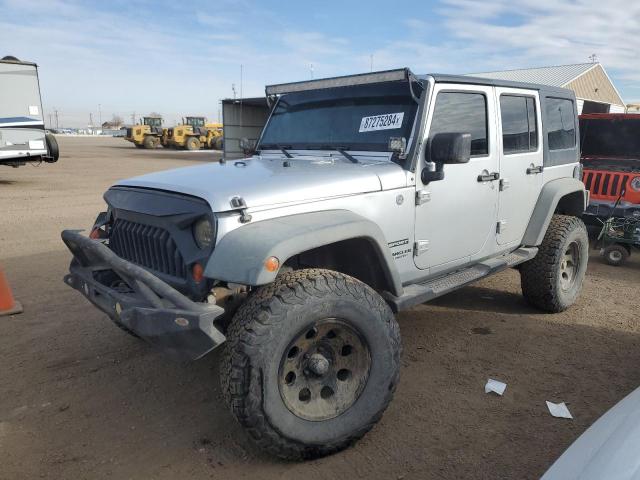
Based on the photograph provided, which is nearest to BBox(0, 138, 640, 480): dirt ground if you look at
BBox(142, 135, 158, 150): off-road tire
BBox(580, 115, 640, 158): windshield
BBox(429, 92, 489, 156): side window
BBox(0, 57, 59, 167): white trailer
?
BBox(429, 92, 489, 156): side window

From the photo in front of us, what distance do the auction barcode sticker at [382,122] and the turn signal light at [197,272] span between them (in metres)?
1.65

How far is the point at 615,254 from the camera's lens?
6.79 m

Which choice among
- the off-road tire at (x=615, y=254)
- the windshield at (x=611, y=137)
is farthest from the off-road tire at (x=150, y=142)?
the off-road tire at (x=615, y=254)

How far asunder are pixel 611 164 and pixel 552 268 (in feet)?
13.6

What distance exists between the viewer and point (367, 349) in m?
2.85

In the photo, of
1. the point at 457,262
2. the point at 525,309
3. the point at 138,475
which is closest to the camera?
the point at 138,475

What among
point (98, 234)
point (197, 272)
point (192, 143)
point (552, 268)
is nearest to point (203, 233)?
point (197, 272)

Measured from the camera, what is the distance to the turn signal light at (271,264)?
2422 millimetres

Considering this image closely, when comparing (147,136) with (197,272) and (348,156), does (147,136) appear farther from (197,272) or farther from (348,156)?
(197,272)

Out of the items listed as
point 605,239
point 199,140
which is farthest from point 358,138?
point 199,140

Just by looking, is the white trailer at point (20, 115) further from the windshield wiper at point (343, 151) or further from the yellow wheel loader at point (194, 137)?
the yellow wheel loader at point (194, 137)

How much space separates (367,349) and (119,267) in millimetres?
1411

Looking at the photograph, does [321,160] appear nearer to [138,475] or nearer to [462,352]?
[462,352]

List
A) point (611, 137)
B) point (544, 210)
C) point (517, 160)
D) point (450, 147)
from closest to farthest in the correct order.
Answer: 1. point (450, 147)
2. point (517, 160)
3. point (544, 210)
4. point (611, 137)
